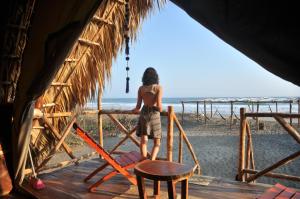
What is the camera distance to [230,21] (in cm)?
103

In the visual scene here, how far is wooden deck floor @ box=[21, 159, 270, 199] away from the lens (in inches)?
126

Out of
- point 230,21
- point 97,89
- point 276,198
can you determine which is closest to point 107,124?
point 97,89

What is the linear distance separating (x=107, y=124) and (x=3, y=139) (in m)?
13.8

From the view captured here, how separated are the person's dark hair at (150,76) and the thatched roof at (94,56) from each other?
145cm

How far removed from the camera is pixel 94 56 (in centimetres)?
477

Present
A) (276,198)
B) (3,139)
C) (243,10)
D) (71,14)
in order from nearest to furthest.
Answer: (243,10) < (71,14) < (276,198) < (3,139)

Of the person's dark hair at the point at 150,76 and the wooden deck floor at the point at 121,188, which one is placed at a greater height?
the person's dark hair at the point at 150,76

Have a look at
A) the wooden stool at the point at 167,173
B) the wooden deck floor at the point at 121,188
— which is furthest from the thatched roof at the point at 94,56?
the wooden stool at the point at 167,173

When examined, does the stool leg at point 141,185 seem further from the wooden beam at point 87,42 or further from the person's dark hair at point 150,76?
the wooden beam at point 87,42

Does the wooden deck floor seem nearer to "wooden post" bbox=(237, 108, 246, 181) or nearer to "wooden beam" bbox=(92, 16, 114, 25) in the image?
"wooden post" bbox=(237, 108, 246, 181)

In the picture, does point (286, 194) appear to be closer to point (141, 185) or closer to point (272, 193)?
point (272, 193)

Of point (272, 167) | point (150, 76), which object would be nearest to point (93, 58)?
point (150, 76)

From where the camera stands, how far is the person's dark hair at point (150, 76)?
137 inches

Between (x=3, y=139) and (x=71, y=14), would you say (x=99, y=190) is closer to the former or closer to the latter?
(x=3, y=139)
